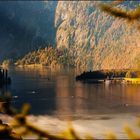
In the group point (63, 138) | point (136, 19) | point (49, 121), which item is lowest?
point (49, 121)

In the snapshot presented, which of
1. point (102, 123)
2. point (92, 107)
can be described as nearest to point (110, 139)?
point (102, 123)

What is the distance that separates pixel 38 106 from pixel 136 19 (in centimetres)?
11665

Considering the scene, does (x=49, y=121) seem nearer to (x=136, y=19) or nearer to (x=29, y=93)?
(x=29, y=93)

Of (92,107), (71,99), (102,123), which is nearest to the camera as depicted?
(102,123)

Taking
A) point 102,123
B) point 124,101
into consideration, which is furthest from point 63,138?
point 124,101

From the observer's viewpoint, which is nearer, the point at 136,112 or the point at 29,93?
the point at 136,112

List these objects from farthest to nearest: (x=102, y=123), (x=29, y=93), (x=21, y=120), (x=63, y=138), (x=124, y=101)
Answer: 1. (x=29, y=93)
2. (x=124, y=101)
3. (x=102, y=123)
4. (x=63, y=138)
5. (x=21, y=120)

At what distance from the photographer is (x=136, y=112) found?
341ft

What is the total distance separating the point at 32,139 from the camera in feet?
194

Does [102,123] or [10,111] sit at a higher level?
[10,111]

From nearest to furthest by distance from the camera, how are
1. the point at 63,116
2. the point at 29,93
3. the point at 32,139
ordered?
the point at 32,139
the point at 63,116
the point at 29,93

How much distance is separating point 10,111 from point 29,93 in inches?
6200

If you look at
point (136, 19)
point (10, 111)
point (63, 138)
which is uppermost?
point (136, 19)

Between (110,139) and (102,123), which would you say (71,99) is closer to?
(102,123)
